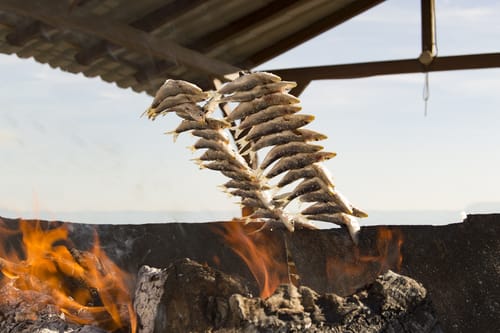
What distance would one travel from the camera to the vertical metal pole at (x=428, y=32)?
6605mm

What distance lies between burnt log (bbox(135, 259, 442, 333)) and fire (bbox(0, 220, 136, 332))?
1.30ft

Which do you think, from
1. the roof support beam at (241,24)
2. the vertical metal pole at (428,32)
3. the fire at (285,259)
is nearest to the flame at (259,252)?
the fire at (285,259)

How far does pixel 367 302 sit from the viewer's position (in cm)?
252

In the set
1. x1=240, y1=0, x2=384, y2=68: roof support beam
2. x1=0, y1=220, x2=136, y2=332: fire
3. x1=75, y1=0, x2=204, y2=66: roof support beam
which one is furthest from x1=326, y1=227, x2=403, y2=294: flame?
x1=240, y1=0, x2=384, y2=68: roof support beam

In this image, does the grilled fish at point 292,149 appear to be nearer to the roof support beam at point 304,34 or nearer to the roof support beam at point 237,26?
the roof support beam at point 237,26

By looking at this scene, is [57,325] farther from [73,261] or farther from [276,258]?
[276,258]

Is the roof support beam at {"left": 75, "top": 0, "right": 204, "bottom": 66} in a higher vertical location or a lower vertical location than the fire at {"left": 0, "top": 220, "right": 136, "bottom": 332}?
higher

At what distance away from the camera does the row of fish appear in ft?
9.80

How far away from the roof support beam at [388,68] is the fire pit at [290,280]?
4079 mm

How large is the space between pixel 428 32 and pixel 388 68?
53 centimetres

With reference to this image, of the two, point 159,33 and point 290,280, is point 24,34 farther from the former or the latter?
point 290,280

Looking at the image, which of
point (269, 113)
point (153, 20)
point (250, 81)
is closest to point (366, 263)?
point (269, 113)

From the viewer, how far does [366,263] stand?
298cm

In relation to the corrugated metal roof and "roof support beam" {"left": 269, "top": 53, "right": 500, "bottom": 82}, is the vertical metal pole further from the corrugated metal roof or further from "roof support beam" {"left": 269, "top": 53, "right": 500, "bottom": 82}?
the corrugated metal roof
